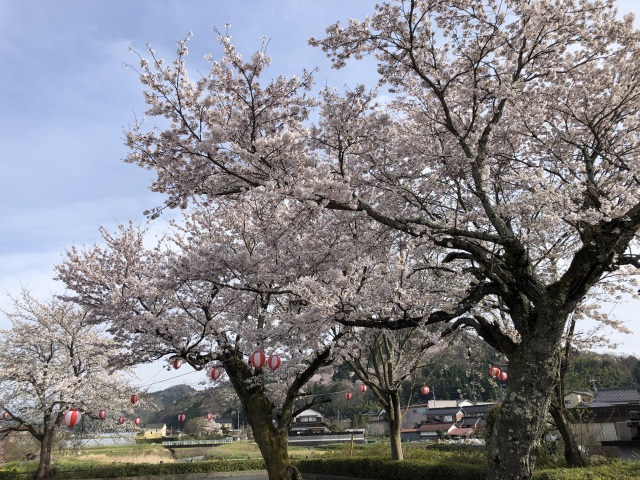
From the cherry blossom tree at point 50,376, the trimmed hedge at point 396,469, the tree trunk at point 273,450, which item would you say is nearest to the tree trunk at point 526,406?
the tree trunk at point 273,450

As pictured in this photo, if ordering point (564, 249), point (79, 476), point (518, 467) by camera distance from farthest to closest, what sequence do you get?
point (79, 476) → point (564, 249) → point (518, 467)

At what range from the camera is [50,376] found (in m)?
15.9

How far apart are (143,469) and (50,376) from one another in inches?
296

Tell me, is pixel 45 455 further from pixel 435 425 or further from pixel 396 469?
pixel 435 425

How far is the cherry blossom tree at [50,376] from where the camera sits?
15727 millimetres

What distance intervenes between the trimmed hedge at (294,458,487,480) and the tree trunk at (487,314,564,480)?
6.05 m

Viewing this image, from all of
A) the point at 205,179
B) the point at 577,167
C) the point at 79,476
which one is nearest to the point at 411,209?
the point at 577,167

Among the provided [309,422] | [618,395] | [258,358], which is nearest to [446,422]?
[309,422]

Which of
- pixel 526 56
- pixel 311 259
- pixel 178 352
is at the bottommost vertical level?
pixel 178 352

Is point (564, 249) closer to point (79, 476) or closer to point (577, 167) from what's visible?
point (577, 167)

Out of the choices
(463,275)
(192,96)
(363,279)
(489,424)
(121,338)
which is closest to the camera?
(192,96)

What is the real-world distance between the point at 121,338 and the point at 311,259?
5.61 meters

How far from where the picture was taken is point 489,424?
11.9 m

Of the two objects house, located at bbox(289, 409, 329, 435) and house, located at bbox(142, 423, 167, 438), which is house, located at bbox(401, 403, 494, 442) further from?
house, located at bbox(142, 423, 167, 438)
